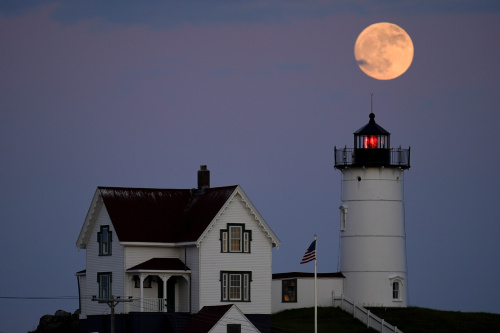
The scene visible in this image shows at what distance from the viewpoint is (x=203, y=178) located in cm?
7488

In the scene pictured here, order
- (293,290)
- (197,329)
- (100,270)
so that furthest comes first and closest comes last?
1. (293,290)
2. (100,270)
3. (197,329)

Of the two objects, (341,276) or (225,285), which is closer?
(225,285)

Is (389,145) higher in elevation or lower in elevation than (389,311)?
higher

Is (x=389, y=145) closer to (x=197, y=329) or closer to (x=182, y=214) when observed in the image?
(x=182, y=214)

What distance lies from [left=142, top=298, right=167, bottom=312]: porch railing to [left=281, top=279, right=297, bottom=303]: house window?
1022cm

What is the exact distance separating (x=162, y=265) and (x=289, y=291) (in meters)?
10.7

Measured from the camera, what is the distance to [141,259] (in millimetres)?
70438

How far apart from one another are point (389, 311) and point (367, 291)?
75.8 inches

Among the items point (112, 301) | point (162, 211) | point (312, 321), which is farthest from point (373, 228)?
point (112, 301)

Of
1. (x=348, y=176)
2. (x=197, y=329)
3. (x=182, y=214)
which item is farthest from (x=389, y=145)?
(x=197, y=329)

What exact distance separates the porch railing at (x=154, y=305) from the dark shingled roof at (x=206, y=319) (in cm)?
201

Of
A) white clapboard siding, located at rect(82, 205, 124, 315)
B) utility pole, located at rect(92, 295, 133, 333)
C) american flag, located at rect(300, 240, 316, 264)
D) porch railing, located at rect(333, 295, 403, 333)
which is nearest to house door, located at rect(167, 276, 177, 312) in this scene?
utility pole, located at rect(92, 295, 133, 333)

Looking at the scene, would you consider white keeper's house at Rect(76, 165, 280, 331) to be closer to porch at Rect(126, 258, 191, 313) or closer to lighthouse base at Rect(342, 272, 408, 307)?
porch at Rect(126, 258, 191, 313)

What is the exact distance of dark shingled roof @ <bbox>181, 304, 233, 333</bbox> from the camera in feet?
218
